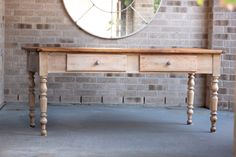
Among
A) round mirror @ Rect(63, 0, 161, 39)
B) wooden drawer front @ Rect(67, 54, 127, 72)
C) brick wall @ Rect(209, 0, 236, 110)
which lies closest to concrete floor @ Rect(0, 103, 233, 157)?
brick wall @ Rect(209, 0, 236, 110)

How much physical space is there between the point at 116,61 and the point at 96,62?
17cm

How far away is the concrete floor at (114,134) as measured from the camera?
9.27 feet

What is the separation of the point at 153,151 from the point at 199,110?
2.31 meters

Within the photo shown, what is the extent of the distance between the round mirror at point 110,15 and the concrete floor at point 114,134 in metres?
1.03

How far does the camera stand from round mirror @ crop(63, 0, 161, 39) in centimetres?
501

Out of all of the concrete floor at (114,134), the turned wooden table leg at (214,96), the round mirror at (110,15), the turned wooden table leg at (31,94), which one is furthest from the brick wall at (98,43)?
the turned wooden table leg at (214,96)

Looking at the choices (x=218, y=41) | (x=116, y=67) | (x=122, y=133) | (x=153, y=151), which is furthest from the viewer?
(x=218, y=41)

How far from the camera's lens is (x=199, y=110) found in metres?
5.02

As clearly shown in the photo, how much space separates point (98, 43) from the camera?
201 inches

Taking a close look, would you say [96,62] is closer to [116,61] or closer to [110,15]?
[116,61]

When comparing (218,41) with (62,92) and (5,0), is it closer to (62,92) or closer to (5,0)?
(62,92)

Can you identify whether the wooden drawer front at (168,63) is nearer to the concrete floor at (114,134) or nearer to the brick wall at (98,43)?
the concrete floor at (114,134)

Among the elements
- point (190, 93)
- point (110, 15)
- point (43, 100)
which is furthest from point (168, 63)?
point (110, 15)

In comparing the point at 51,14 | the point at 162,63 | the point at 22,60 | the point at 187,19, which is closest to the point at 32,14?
the point at 51,14
